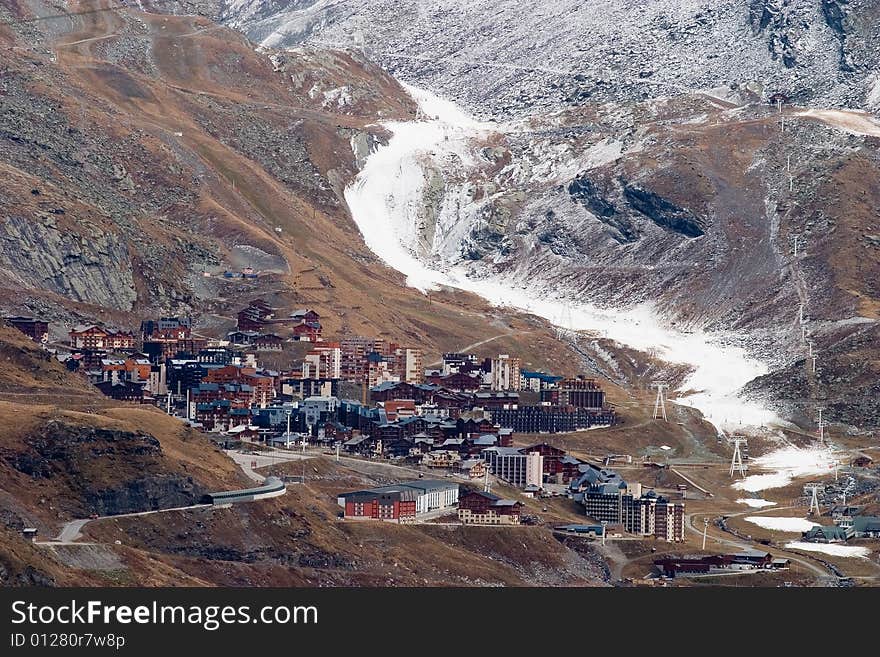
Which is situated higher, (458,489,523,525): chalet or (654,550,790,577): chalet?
(458,489,523,525): chalet

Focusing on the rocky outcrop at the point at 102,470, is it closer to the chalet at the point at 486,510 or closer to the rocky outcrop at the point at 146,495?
the rocky outcrop at the point at 146,495

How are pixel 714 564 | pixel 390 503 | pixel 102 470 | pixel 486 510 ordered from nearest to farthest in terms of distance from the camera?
1. pixel 102 470
2. pixel 390 503
3. pixel 714 564
4. pixel 486 510

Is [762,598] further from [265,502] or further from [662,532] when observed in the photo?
[662,532]

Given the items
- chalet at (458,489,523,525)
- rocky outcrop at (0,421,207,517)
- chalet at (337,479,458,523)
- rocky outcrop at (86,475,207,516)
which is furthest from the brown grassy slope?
chalet at (458,489,523,525)

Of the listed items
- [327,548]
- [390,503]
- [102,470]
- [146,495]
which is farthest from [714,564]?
[102,470]

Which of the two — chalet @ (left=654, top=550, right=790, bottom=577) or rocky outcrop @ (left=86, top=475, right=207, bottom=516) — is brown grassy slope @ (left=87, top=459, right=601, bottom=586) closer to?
rocky outcrop @ (left=86, top=475, right=207, bottom=516)

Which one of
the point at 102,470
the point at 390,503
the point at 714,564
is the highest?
the point at 102,470

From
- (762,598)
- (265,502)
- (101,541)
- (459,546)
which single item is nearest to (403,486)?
(459,546)

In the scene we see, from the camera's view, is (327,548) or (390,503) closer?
(327,548)

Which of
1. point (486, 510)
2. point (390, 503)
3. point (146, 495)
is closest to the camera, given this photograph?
point (146, 495)

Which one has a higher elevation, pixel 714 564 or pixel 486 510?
pixel 486 510

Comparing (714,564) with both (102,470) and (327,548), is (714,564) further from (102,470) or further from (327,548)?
(102,470)
